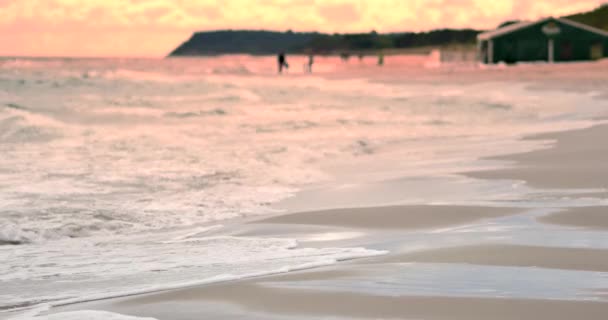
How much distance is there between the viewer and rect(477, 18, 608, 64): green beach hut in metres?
70.3

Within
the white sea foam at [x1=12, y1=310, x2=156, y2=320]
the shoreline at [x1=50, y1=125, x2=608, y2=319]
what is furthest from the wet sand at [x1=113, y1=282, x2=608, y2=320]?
the white sea foam at [x1=12, y1=310, x2=156, y2=320]

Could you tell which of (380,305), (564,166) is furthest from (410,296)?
(564,166)

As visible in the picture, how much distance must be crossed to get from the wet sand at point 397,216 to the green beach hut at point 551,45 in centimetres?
6417

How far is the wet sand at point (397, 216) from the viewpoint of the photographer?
6812 mm

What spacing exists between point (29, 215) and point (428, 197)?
117 inches

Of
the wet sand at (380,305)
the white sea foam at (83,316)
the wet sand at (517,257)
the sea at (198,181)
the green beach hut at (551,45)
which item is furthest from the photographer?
the green beach hut at (551,45)

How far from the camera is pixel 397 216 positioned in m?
7.14

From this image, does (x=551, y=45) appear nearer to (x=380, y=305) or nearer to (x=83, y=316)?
(x=380, y=305)

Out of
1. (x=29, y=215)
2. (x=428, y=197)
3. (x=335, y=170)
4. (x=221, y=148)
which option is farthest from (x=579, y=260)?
(x=221, y=148)

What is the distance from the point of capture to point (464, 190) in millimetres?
8477

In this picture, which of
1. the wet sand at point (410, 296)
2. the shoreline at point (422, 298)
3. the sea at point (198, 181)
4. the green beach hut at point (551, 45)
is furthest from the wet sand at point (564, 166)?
the green beach hut at point (551, 45)

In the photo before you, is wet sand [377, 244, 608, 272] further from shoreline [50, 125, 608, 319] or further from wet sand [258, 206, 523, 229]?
wet sand [258, 206, 523, 229]

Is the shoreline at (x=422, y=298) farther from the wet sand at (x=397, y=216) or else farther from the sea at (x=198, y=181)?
the wet sand at (x=397, y=216)

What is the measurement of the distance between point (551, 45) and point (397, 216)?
6584 centimetres
